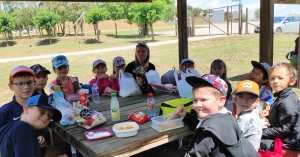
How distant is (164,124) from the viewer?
2.41 m

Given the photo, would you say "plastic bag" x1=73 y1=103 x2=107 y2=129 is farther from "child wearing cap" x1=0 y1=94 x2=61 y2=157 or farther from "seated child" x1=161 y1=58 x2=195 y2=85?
"seated child" x1=161 y1=58 x2=195 y2=85

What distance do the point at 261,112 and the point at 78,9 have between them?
30733 mm

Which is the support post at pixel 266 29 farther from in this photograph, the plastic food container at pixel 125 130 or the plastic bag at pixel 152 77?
the plastic food container at pixel 125 130

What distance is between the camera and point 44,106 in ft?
6.11

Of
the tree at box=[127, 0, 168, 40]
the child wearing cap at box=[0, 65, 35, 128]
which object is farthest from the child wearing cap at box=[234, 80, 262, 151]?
the tree at box=[127, 0, 168, 40]

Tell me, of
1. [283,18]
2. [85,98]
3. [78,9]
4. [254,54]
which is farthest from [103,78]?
[78,9]

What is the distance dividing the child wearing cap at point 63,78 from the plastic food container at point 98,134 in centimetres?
128

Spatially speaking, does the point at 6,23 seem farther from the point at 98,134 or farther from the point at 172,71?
the point at 98,134

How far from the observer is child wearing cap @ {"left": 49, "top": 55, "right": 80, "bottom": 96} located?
136 inches

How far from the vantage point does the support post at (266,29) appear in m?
3.74

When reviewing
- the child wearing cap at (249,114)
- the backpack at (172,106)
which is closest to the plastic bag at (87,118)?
the backpack at (172,106)

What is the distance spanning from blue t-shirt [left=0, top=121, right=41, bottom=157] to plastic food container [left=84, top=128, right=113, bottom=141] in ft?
1.80

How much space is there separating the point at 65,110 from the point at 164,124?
1006mm

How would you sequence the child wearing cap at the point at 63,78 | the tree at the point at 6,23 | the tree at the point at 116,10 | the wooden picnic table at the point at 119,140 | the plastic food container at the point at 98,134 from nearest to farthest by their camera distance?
the wooden picnic table at the point at 119,140 < the plastic food container at the point at 98,134 < the child wearing cap at the point at 63,78 < the tree at the point at 6,23 < the tree at the point at 116,10
